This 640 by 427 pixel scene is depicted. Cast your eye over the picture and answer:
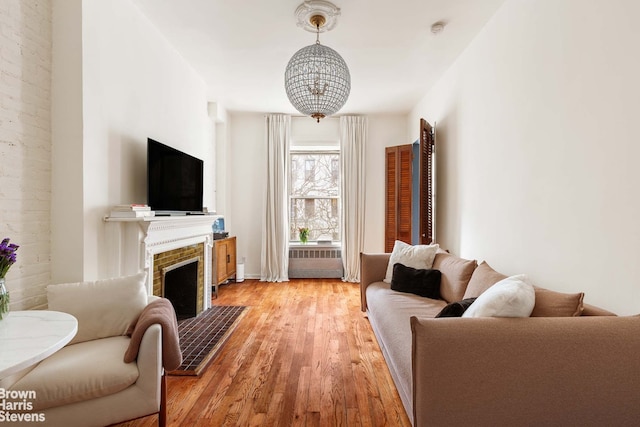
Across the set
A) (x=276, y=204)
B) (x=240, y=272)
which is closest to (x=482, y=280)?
(x=276, y=204)

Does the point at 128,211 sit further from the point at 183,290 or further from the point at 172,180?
the point at 183,290

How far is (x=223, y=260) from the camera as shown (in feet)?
15.7

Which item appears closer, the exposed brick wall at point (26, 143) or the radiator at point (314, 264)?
the exposed brick wall at point (26, 143)

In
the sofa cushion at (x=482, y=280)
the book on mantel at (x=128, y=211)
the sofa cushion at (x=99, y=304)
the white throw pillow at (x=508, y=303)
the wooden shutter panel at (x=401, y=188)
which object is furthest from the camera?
the wooden shutter panel at (x=401, y=188)

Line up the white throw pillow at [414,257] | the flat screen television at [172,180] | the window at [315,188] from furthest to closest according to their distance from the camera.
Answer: the window at [315,188] → the white throw pillow at [414,257] → the flat screen television at [172,180]

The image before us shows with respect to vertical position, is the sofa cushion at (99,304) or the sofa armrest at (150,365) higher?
the sofa cushion at (99,304)

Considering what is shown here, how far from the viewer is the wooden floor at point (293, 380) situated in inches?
74.1

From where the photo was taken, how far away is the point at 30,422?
4.73 feet

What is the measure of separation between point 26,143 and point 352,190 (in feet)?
13.9

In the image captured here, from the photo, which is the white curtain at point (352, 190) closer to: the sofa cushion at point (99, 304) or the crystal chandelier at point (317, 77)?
the crystal chandelier at point (317, 77)

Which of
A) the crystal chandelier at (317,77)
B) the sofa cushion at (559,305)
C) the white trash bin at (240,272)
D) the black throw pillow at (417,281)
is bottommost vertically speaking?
the white trash bin at (240,272)

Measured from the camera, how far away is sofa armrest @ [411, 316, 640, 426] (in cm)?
125

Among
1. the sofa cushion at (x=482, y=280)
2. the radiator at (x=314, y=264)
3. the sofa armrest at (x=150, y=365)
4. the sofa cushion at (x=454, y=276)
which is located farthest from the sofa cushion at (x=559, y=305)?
the radiator at (x=314, y=264)

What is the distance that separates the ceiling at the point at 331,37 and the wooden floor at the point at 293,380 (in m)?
2.84
